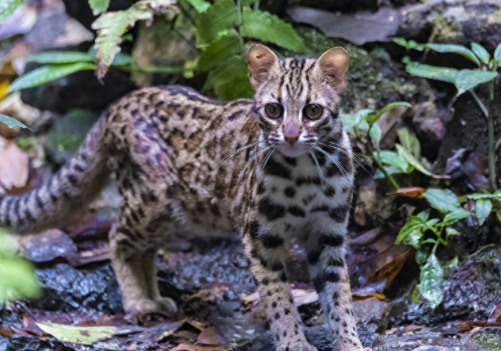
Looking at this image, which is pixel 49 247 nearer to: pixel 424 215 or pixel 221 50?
pixel 221 50

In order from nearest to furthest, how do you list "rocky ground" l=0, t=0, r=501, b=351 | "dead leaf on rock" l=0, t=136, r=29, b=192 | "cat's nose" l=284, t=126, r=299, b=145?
1. "cat's nose" l=284, t=126, r=299, b=145
2. "rocky ground" l=0, t=0, r=501, b=351
3. "dead leaf on rock" l=0, t=136, r=29, b=192

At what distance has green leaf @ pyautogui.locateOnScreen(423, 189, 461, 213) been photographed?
17.9 ft

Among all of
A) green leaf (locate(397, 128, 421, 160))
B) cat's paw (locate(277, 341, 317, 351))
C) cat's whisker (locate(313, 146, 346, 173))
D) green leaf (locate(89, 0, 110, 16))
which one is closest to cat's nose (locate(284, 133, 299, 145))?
cat's whisker (locate(313, 146, 346, 173))

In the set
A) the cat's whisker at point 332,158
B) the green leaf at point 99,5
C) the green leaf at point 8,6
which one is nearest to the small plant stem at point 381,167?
the cat's whisker at point 332,158

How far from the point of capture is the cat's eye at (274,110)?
4414mm

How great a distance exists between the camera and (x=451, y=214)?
538 cm

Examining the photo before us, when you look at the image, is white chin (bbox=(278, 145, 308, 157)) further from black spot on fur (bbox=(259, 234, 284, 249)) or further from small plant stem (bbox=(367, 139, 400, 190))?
small plant stem (bbox=(367, 139, 400, 190))

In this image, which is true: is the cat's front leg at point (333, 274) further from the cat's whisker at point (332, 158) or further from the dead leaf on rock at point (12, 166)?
the dead leaf on rock at point (12, 166)

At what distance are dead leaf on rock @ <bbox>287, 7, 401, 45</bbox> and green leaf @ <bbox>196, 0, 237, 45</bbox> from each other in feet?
3.31

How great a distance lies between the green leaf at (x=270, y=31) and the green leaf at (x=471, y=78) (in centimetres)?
182

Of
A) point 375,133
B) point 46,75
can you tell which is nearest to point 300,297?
point 375,133

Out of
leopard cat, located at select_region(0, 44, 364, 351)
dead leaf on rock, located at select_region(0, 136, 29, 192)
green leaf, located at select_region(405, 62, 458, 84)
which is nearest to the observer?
leopard cat, located at select_region(0, 44, 364, 351)

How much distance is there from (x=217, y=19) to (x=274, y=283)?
10.1ft

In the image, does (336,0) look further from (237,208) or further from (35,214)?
(35,214)
